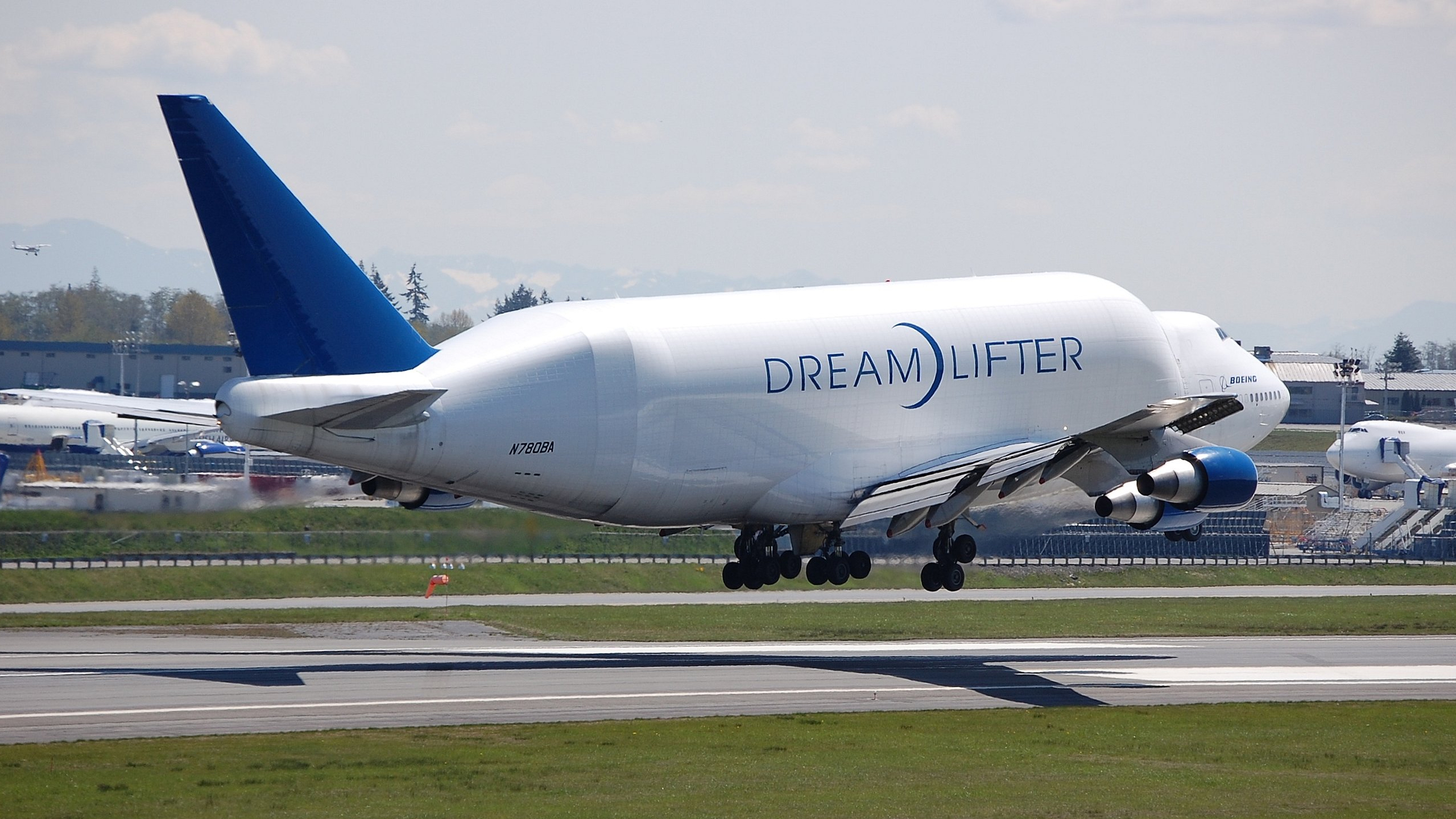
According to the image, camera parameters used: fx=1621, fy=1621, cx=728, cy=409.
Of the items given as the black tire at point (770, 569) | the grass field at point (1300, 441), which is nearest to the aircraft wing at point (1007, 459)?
the black tire at point (770, 569)

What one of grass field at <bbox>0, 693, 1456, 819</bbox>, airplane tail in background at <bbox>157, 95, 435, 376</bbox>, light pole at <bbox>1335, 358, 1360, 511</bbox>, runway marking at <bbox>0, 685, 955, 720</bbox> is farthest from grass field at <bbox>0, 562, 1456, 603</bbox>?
light pole at <bbox>1335, 358, 1360, 511</bbox>

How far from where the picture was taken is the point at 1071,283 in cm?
4803

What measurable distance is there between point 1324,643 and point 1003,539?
1195cm

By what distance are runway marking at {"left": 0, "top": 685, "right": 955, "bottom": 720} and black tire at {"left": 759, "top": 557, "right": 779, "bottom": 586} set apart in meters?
4.61

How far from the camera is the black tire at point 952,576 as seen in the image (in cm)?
4444

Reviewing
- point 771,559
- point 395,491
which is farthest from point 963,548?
point 395,491

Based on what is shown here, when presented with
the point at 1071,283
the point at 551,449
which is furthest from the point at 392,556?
the point at 1071,283

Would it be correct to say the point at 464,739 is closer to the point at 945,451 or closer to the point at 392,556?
the point at 945,451

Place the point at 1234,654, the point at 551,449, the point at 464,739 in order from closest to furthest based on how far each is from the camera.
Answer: the point at 464,739
the point at 551,449
the point at 1234,654

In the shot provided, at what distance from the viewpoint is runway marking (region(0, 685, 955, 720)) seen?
3516 cm

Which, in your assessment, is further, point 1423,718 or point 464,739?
point 1423,718

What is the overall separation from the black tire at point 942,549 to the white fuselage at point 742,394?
7.78 ft

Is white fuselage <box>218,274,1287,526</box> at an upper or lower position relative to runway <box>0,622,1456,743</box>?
upper

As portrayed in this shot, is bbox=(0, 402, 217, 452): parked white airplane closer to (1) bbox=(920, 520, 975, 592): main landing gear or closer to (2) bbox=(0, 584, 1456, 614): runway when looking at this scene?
(2) bbox=(0, 584, 1456, 614): runway
